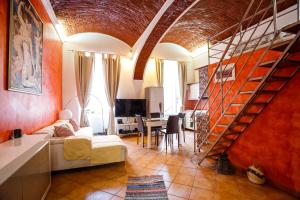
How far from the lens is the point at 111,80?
5781mm

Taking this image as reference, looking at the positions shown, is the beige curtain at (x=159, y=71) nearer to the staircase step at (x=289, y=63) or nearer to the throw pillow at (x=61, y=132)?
the throw pillow at (x=61, y=132)

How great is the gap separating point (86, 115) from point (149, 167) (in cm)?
329

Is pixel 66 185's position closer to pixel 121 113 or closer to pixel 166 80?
pixel 121 113

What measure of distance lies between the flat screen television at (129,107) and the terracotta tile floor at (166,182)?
2507mm

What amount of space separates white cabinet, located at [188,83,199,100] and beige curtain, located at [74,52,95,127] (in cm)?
423

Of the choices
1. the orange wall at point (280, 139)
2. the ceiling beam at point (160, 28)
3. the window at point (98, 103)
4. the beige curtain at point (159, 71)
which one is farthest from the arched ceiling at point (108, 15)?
the orange wall at point (280, 139)

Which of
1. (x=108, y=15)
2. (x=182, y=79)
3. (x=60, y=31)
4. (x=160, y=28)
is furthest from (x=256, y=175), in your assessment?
(x=60, y=31)

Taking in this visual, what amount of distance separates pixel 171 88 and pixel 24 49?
5.62 meters

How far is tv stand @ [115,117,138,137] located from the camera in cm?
583

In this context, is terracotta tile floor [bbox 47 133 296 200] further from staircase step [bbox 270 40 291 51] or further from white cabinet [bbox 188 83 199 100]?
white cabinet [bbox 188 83 199 100]

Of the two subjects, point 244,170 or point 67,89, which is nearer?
point 244,170

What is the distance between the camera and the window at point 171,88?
23.1 feet

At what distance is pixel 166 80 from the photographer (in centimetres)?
703

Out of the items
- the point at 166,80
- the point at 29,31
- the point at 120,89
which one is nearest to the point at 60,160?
the point at 29,31
